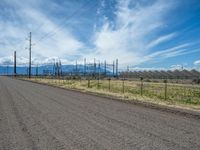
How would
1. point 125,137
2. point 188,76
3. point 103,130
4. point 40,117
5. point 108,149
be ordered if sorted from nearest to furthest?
1. point 108,149
2. point 125,137
3. point 103,130
4. point 40,117
5. point 188,76

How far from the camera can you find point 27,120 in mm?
9250

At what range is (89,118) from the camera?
973 centimetres

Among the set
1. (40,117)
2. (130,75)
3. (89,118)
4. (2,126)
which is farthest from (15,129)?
(130,75)

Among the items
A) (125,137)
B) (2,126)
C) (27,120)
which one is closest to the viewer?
(125,137)

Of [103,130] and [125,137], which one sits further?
[103,130]

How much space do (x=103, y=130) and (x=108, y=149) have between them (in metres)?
1.95

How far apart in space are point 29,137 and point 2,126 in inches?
77.6

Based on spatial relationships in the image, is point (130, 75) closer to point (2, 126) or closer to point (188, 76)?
point (188, 76)

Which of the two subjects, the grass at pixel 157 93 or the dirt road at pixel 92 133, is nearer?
the dirt road at pixel 92 133

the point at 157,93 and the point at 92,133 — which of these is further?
the point at 157,93

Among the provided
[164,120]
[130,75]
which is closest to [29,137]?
[164,120]

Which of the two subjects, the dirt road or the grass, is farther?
the grass

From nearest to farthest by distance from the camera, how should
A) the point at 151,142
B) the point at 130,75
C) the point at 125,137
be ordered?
1. the point at 151,142
2. the point at 125,137
3. the point at 130,75

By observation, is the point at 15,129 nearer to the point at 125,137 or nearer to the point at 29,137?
the point at 29,137
